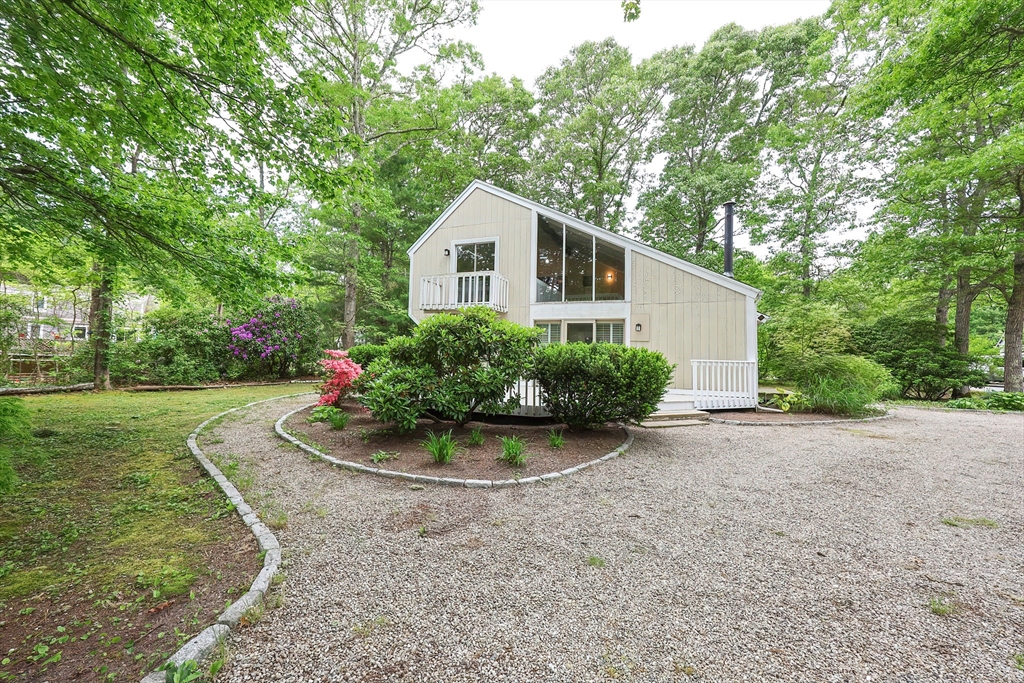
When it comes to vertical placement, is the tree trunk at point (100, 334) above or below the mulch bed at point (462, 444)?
above

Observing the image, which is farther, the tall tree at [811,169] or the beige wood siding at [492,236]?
the tall tree at [811,169]

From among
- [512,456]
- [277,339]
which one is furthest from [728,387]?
[277,339]

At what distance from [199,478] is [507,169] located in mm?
17723

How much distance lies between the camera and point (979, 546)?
265 centimetres

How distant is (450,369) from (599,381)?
7.13ft

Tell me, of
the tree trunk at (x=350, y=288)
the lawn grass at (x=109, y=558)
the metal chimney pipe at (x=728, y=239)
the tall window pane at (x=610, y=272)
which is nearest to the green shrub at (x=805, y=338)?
the metal chimney pipe at (x=728, y=239)

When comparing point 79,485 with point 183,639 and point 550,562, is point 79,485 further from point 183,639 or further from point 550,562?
point 550,562

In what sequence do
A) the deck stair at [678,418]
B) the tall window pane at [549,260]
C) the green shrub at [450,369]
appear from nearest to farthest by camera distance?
the green shrub at [450,369]
the deck stair at [678,418]
the tall window pane at [549,260]

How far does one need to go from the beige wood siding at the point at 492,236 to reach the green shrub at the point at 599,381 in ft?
16.8

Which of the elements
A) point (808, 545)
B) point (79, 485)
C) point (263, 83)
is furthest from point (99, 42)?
point (808, 545)

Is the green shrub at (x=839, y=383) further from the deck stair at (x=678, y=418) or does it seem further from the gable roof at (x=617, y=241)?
the deck stair at (x=678, y=418)

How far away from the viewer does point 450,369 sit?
527 centimetres

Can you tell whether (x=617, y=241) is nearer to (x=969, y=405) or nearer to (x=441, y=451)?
(x=441, y=451)

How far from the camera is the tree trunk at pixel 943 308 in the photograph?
38.6ft
